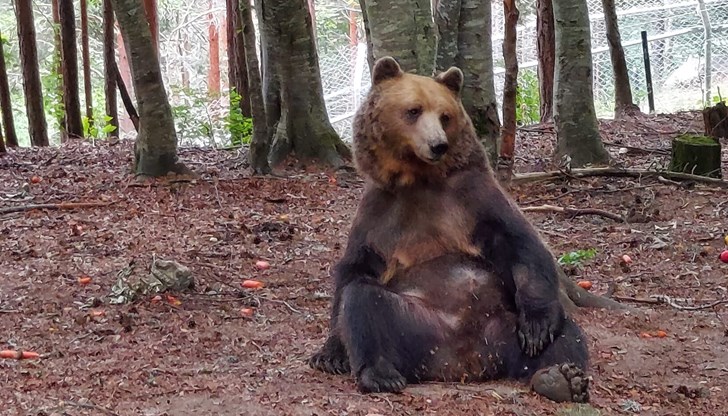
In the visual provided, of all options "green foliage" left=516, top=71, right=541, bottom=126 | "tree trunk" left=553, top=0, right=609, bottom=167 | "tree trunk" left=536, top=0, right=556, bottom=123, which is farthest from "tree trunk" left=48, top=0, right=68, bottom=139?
"tree trunk" left=553, top=0, right=609, bottom=167

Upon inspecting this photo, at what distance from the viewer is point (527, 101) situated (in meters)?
17.6

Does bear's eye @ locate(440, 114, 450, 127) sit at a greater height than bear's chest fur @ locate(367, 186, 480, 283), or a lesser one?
greater

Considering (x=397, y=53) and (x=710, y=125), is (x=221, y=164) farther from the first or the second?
(x=710, y=125)

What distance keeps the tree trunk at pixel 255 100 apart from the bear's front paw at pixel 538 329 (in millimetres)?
5922

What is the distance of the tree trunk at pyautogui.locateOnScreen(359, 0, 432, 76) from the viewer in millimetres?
6430

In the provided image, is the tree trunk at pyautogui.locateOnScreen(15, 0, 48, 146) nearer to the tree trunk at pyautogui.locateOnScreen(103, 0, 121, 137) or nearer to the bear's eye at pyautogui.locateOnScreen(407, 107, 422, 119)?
the tree trunk at pyautogui.locateOnScreen(103, 0, 121, 137)

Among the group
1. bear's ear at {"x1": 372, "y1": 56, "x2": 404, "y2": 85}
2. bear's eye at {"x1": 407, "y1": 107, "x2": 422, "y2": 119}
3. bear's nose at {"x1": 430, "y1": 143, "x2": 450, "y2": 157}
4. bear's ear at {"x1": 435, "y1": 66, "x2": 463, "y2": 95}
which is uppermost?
bear's ear at {"x1": 372, "y1": 56, "x2": 404, "y2": 85}

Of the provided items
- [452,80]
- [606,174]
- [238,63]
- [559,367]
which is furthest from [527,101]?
[559,367]

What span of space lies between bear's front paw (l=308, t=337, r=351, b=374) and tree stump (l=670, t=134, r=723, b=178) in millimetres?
6403

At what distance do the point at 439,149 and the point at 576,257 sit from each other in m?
3.32

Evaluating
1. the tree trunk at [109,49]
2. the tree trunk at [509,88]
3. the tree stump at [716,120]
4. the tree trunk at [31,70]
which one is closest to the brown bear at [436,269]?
the tree trunk at [509,88]

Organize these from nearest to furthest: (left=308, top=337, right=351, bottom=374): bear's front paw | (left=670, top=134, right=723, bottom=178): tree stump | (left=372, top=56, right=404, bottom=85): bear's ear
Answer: (left=308, top=337, right=351, bottom=374): bear's front paw
(left=372, top=56, right=404, bottom=85): bear's ear
(left=670, top=134, right=723, bottom=178): tree stump

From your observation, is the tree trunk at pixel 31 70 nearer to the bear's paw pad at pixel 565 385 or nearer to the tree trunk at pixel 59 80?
the tree trunk at pixel 59 80

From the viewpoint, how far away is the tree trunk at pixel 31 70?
14.8 metres
